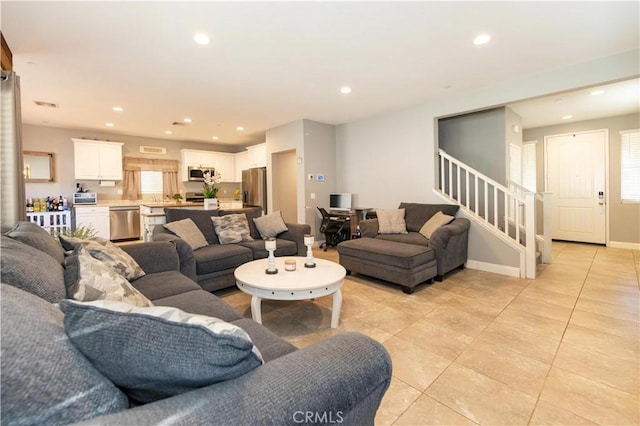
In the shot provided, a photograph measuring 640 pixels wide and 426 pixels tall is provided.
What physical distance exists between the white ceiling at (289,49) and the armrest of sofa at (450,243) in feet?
6.33

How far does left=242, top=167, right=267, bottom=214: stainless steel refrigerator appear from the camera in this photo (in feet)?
22.7

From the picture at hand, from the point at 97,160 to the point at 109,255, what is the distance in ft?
19.0

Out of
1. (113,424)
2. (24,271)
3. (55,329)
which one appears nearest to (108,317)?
(55,329)

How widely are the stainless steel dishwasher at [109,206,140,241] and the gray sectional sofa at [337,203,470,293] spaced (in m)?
5.33

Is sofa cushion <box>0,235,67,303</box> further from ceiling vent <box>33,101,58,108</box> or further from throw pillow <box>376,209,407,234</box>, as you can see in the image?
ceiling vent <box>33,101,58,108</box>

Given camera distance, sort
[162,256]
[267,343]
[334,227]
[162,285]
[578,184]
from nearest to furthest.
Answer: [267,343] → [162,285] → [162,256] → [334,227] → [578,184]

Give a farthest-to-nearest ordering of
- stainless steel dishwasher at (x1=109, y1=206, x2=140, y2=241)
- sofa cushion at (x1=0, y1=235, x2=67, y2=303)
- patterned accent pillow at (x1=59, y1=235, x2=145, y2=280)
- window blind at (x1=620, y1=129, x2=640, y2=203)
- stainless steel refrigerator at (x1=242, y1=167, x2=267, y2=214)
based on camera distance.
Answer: stainless steel refrigerator at (x1=242, y1=167, x2=267, y2=214), stainless steel dishwasher at (x1=109, y1=206, x2=140, y2=241), window blind at (x1=620, y1=129, x2=640, y2=203), patterned accent pillow at (x1=59, y1=235, x2=145, y2=280), sofa cushion at (x1=0, y1=235, x2=67, y2=303)

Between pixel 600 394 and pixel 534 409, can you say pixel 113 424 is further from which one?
pixel 600 394

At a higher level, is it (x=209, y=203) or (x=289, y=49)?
(x=289, y=49)

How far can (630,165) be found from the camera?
534cm

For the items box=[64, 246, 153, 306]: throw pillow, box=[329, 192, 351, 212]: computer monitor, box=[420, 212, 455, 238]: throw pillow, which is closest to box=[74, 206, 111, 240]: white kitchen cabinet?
box=[329, 192, 351, 212]: computer monitor

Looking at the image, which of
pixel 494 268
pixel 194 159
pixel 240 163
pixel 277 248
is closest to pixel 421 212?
pixel 494 268

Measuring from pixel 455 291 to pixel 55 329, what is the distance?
350cm

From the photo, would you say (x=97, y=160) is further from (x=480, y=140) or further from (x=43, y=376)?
(x=480, y=140)
